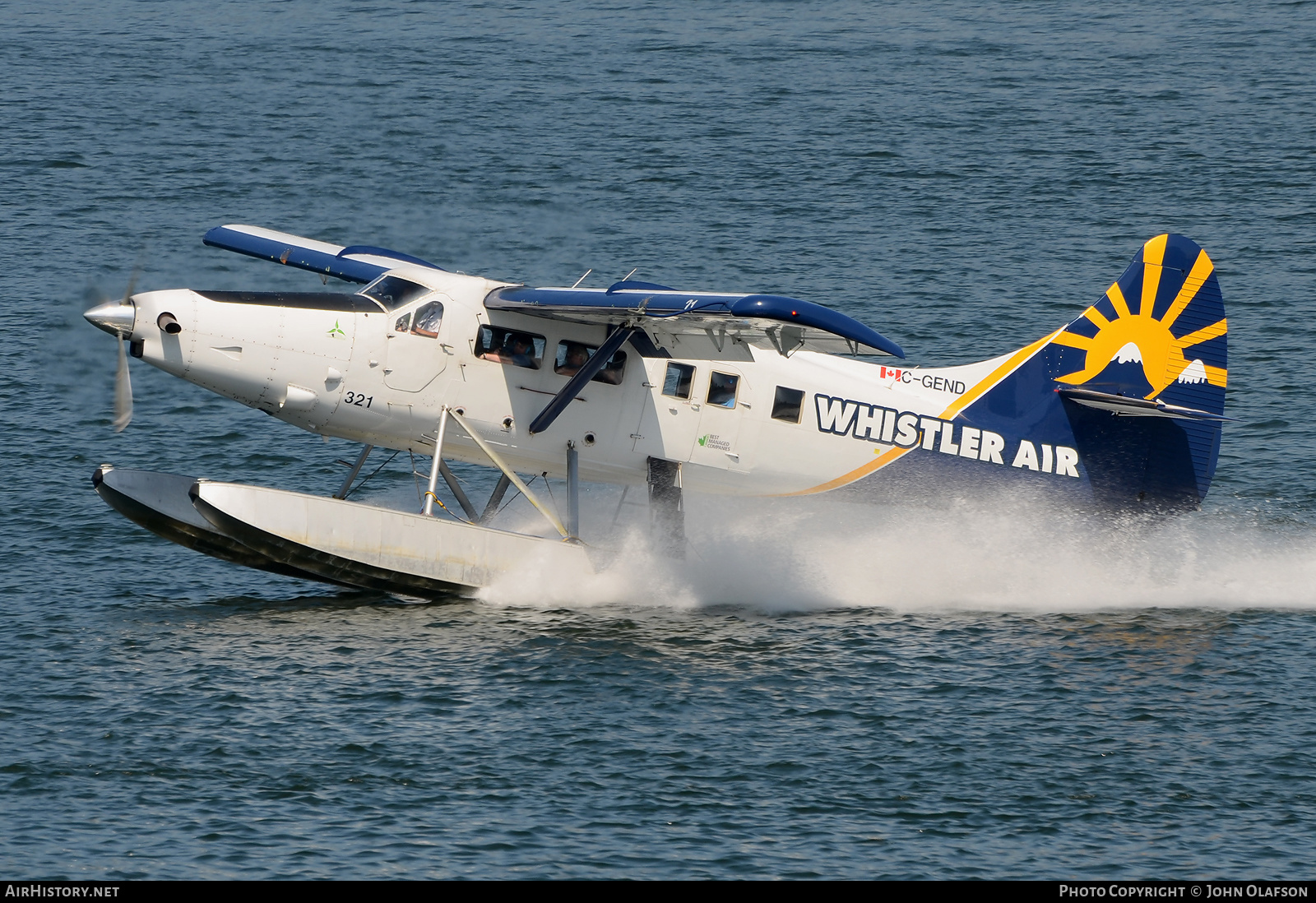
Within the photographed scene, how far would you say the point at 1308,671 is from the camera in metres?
18.4

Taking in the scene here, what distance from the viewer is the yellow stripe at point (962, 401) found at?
20.8m

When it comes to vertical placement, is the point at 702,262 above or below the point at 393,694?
above

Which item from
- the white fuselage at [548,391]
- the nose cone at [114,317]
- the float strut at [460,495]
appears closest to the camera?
the nose cone at [114,317]

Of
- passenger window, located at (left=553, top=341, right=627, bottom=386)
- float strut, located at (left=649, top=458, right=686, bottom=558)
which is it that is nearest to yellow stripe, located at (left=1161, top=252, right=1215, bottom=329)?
float strut, located at (left=649, top=458, right=686, bottom=558)

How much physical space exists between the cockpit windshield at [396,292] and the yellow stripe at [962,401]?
5.32 metres

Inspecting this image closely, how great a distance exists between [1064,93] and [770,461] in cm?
3662

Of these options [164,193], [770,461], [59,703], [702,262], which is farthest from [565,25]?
[59,703]

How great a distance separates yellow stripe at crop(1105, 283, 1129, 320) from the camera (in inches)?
838

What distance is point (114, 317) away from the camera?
17.5m

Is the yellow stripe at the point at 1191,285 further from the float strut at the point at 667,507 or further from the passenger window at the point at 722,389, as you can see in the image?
the float strut at the point at 667,507

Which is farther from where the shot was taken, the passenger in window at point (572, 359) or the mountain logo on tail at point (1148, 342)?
the mountain logo on tail at point (1148, 342)

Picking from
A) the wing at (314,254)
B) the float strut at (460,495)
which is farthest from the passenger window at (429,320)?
the wing at (314,254)

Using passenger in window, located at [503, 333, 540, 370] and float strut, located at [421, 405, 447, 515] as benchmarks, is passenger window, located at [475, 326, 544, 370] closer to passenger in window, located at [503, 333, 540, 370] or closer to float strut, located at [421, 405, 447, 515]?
passenger in window, located at [503, 333, 540, 370]
